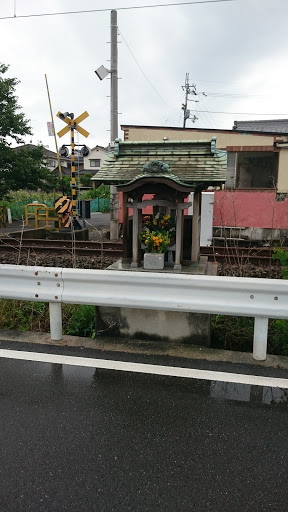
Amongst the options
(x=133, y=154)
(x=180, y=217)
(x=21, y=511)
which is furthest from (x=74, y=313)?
(x=21, y=511)

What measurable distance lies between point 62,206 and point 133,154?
896 centimetres

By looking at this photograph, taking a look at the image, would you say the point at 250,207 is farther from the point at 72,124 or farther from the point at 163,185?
the point at 163,185

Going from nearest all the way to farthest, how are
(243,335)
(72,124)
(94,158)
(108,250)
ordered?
1. (243,335)
2. (108,250)
3. (72,124)
4. (94,158)

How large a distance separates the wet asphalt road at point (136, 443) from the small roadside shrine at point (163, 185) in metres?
1.63

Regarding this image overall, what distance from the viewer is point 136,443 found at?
2258 mm

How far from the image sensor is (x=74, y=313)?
14.3 ft

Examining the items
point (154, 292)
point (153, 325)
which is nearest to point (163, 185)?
point (154, 292)

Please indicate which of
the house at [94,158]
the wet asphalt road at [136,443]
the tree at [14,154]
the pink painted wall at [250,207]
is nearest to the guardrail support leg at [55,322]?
the wet asphalt road at [136,443]

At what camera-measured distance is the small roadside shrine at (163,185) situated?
403 cm

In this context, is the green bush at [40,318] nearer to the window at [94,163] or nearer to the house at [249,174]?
the house at [249,174]

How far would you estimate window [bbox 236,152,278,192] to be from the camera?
13055 mm

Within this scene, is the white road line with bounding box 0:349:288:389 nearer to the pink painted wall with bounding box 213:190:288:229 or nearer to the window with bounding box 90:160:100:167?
the pink painted wall with bounding box 213:190:288:229

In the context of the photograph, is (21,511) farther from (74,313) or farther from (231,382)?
(74,313)

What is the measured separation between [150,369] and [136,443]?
89cm
